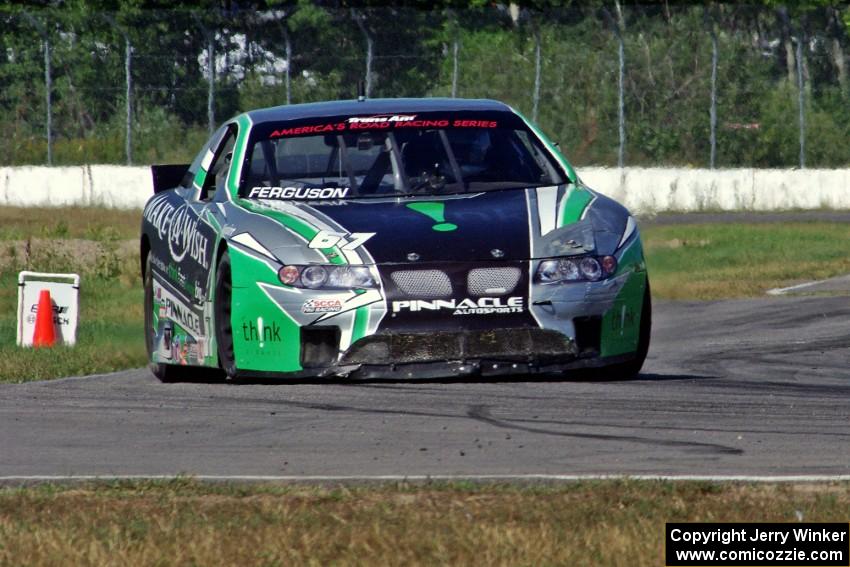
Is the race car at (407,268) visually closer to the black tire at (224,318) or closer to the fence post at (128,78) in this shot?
the black tire at (224,318)

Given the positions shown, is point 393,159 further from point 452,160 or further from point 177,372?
point 177,372

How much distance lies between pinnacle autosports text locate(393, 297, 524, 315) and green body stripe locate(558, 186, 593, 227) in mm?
507

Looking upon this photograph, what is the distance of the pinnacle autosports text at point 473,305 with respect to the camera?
839 centimetres

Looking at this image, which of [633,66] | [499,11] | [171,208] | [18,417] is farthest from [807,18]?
[18,417]

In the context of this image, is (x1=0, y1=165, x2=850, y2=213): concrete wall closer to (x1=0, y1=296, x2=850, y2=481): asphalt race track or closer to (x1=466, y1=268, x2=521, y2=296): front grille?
(x1=0, y1=296, x2=850, y2=481): asphalt race track

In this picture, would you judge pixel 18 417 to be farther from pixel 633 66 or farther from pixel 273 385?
pixel 633 66

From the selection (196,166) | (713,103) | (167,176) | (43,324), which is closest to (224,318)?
(196,166)

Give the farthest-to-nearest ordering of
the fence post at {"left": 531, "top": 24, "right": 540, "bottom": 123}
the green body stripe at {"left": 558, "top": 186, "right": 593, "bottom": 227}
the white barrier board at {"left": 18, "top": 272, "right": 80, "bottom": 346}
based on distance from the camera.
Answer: the fence post at {"left": 531, "top": 24, "right": 540, "bottom": 123} < the white barrier board at {"left": 18, "top": 272, "right": 80, "bottom": 346} < the green body stripe at {"left": 558, "top": 186, "right": 593, "bottom": 227}

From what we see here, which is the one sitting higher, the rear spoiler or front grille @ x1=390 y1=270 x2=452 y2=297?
the rear spoiler

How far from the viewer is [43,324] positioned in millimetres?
13594

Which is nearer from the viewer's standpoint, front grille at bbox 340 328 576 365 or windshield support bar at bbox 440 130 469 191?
front grille at bbox 340 328 576 365

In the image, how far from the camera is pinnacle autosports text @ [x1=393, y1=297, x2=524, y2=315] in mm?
8391

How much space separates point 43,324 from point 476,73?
67.8ft

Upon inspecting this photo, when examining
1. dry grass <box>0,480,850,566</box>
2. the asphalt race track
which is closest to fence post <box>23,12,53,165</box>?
the asphalt race track
